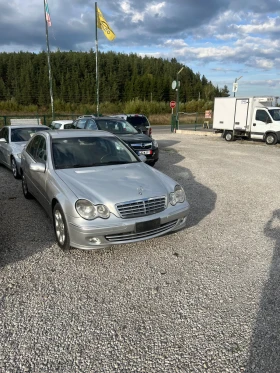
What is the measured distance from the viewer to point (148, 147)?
9555 millimetres

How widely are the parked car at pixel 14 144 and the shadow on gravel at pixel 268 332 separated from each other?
6.60m

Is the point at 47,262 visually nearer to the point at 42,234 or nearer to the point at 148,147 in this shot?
the point at 42,234

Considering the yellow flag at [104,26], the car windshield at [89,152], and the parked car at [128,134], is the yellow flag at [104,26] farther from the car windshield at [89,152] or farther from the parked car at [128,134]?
the car windshield at [89,152]

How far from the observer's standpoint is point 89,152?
496 centimetres

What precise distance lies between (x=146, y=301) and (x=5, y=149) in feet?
24.6

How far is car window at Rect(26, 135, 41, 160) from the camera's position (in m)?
5.62

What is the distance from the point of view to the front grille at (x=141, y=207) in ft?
11.9

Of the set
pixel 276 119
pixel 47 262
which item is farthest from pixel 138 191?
pixel 276 119

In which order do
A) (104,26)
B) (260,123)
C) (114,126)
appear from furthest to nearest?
(104,26), (260,123), (114,126)

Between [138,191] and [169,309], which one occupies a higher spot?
[138,191]

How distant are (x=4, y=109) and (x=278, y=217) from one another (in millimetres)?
62654

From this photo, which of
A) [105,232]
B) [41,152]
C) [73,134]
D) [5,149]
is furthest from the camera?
[5,149]

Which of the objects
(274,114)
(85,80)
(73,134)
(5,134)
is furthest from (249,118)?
(85,80)

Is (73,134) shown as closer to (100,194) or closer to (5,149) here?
(100,194)
